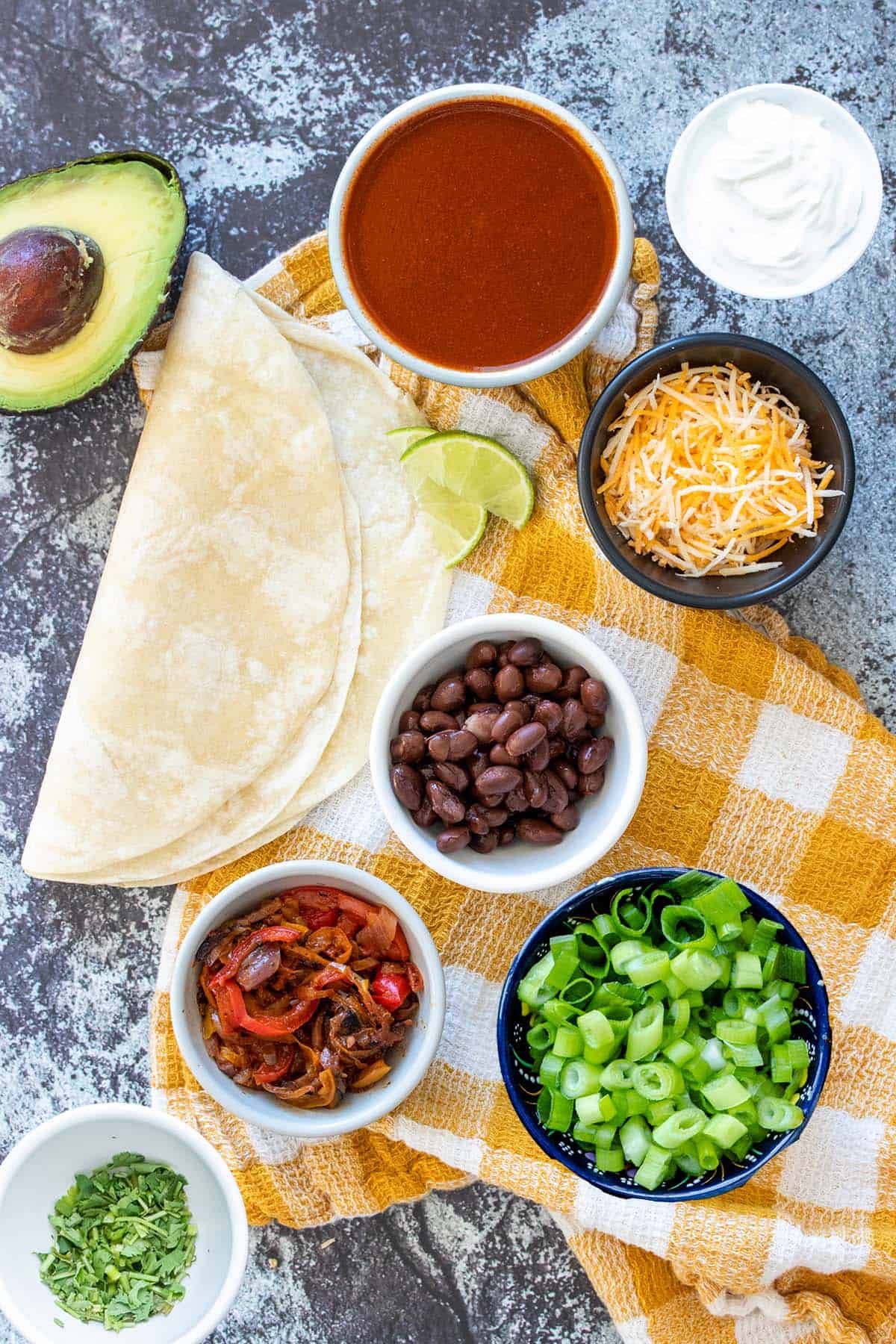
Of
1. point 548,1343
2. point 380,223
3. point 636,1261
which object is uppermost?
point 380,223

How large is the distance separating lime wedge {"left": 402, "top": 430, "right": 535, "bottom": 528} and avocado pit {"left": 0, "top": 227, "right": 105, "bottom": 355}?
2.44 ft

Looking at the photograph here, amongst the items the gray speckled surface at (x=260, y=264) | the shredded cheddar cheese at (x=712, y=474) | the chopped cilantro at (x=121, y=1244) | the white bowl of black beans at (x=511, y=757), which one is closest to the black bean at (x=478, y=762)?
the white bowl of black beans at (x=511, y=757)

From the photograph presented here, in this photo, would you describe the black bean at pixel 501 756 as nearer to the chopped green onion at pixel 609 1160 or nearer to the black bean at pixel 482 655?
the black bean at pixel 482 655

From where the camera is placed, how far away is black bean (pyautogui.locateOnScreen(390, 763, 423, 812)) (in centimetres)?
227

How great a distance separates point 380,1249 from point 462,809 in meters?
1.23

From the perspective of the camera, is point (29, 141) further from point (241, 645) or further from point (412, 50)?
point (241, 645)

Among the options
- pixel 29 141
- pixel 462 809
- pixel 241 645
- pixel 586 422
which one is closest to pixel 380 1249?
pixel 462 809

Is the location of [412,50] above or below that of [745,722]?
above

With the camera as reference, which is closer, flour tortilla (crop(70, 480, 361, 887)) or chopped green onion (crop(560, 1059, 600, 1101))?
chopped green onion (crop(560, 1059, 600, 1101))

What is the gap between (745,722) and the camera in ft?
8.55

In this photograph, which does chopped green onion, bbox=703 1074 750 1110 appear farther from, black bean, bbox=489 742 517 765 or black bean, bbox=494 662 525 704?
black bean, bbox=494 662 525 704

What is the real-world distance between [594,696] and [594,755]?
4.6 inches

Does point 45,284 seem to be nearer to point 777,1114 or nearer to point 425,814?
point 425,814

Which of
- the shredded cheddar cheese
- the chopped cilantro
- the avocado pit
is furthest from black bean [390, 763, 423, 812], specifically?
the avocado pit
